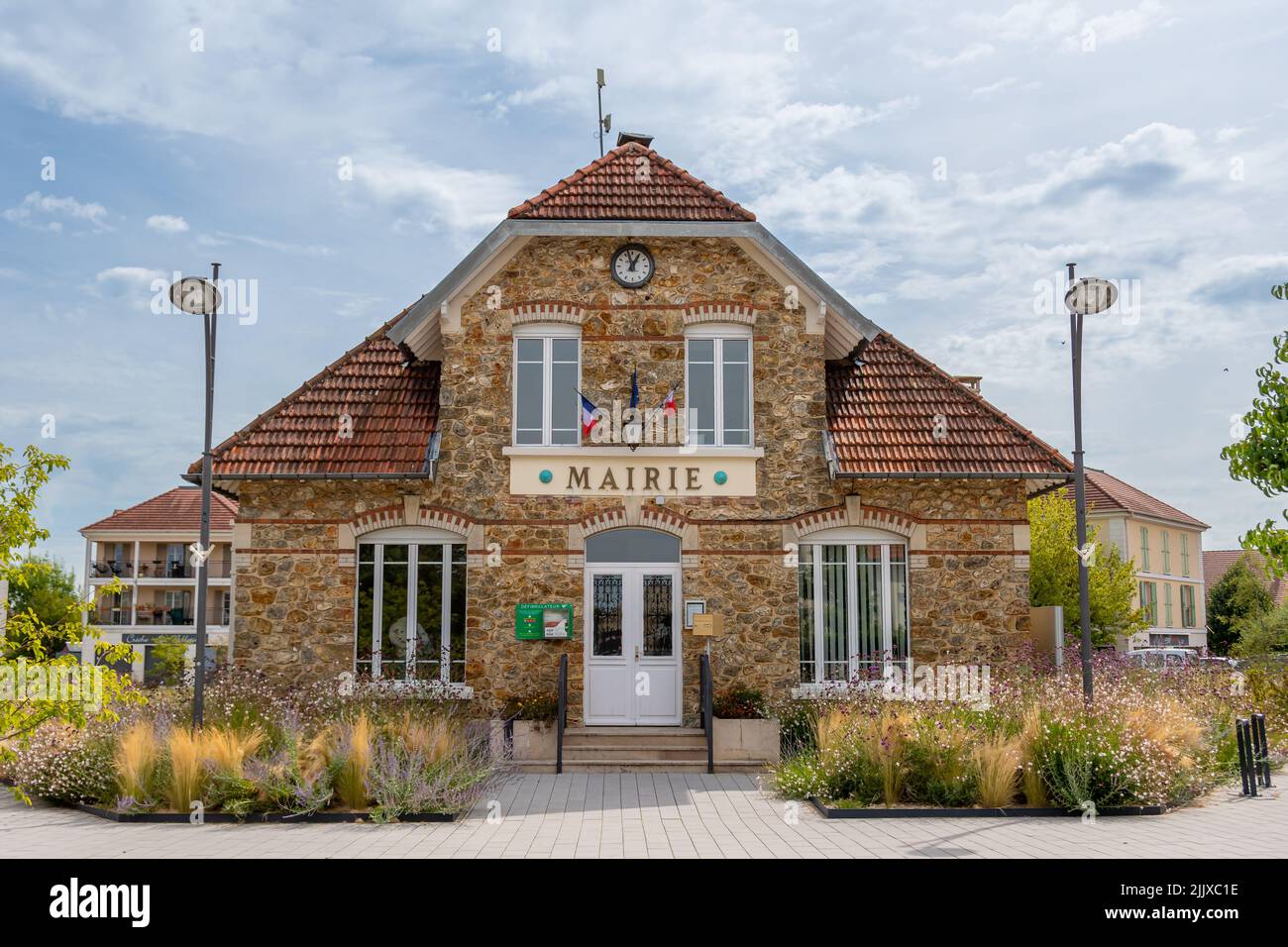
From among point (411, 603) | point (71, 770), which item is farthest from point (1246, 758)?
point (71, 770)

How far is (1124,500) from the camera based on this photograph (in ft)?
138

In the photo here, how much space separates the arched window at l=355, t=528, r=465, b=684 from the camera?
15555mm

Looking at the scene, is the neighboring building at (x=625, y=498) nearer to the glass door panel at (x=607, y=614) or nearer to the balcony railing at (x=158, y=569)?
the glass door panel at (x=607, y=614)

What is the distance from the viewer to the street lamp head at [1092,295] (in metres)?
12.5

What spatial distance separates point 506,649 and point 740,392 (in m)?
4.78

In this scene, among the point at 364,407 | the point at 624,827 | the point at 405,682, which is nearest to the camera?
the point at 624,827

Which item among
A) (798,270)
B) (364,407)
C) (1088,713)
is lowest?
(1088,713)

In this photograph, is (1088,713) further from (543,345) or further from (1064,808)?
(543,345)

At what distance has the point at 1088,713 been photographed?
1166 centimetres

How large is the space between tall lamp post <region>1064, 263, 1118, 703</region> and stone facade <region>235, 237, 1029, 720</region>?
3116mm

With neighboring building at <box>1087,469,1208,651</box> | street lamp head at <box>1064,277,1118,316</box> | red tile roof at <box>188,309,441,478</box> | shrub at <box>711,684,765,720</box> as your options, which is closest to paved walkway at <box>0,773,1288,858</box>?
shrub at <box>711,684,765,720</box>

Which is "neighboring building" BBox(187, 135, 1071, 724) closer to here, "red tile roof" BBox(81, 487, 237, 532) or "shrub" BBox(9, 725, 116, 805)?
"shrub" BBox(9, 725, 116, 805)

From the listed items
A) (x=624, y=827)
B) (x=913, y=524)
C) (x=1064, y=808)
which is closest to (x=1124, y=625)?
(x=913, y=524)

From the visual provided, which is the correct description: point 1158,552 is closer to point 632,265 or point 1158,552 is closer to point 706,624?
point 706,624
